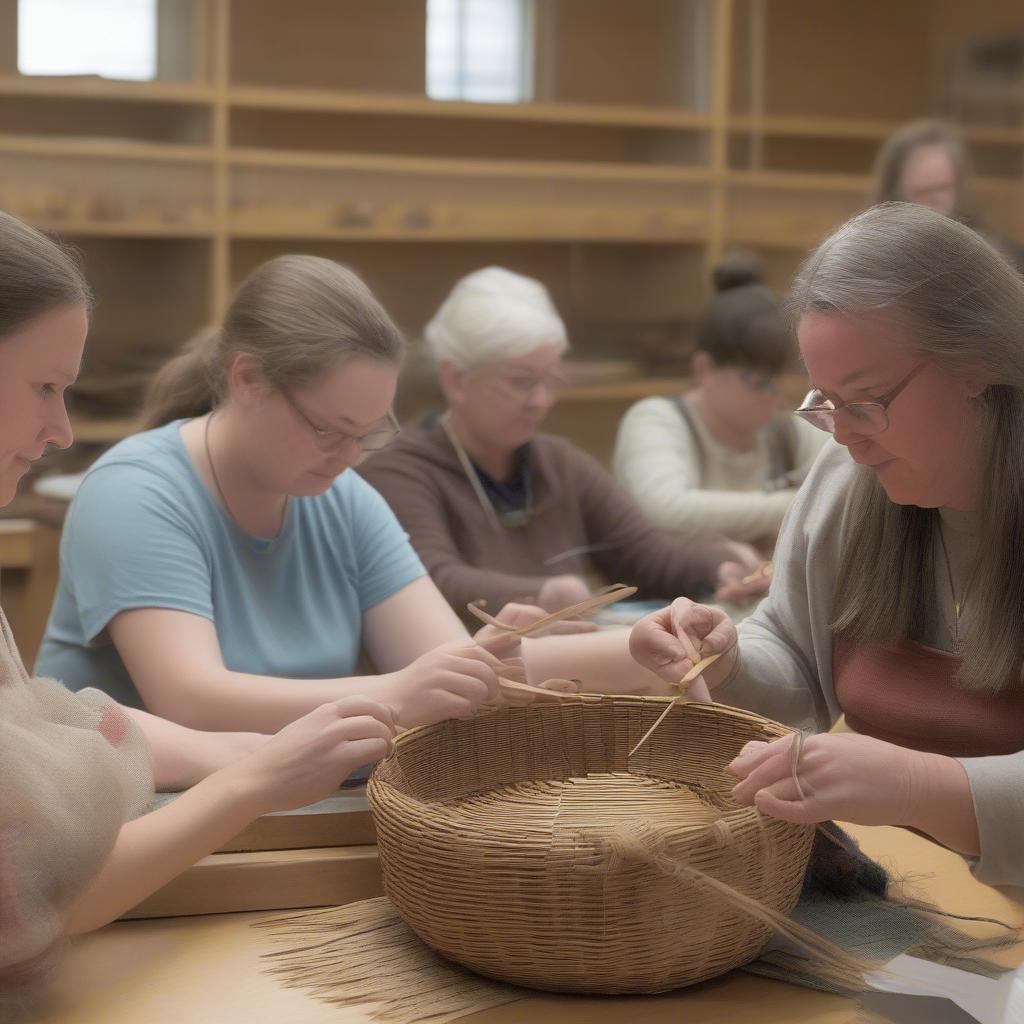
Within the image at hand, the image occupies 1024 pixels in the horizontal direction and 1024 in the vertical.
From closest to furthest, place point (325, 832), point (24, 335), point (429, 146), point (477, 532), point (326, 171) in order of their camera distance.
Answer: point (24, 335) < point (325, 832) < point (477, 532) < point (326, 171) < point (429, 146)

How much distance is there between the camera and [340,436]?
1.84 meters

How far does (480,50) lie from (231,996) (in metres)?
4.12

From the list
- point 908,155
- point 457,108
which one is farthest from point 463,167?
point 908,155

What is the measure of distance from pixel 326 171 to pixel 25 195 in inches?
35.9

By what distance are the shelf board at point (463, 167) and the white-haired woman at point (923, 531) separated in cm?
312

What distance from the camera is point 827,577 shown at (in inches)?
61.0

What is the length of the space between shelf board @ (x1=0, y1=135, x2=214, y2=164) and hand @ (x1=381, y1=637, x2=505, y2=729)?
119 inches

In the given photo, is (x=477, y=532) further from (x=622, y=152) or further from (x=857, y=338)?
(x=622, y=152)

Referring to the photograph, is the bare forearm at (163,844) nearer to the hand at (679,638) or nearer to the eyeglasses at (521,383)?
the hand at (679,638)

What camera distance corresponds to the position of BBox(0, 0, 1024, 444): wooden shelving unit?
163 inches

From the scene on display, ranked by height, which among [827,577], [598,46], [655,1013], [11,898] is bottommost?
[655,1013]

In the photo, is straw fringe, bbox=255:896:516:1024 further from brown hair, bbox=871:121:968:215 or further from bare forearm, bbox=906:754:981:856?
brown hair, bbox=871:121:968:215

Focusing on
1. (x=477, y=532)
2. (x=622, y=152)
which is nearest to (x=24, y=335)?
(x=477, y=532)

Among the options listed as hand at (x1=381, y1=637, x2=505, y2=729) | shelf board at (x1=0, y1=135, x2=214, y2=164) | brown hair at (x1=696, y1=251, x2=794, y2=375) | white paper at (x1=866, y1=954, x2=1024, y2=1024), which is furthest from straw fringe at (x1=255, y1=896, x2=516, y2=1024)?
shelf board at (x1=0, y1=135, x2=214, y2=164)
